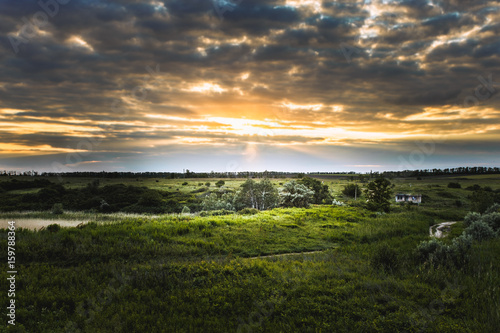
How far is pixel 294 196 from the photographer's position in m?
40.1

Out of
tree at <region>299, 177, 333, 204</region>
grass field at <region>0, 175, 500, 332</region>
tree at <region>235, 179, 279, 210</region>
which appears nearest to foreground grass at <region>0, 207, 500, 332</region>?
grass field at <region>0, 175, 500, 332</region>

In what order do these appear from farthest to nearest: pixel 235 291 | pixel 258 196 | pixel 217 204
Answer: pixel 258 196, pixel 217 204, pixel 235 291

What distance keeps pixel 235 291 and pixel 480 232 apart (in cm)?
1687

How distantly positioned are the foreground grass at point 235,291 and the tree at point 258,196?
3004 centimetres

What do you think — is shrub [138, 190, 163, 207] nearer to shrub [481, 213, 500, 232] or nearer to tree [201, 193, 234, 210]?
tree [201, 193, 234, 210]

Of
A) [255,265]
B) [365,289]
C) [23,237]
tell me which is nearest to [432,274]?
[365,289]

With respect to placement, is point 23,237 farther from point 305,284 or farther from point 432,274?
point 432,274

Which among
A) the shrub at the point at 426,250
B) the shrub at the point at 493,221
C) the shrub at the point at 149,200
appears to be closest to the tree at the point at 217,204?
the shrub at the point at 149,200

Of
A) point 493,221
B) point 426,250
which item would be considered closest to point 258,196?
point 493,221

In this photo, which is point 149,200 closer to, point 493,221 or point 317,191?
point 317,191

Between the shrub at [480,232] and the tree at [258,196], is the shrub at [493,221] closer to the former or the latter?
the shrub at [480,232]

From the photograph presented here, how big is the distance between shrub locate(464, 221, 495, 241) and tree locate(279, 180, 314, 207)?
23.7m

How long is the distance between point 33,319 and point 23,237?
9.70 meters

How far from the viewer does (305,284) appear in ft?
31.3
